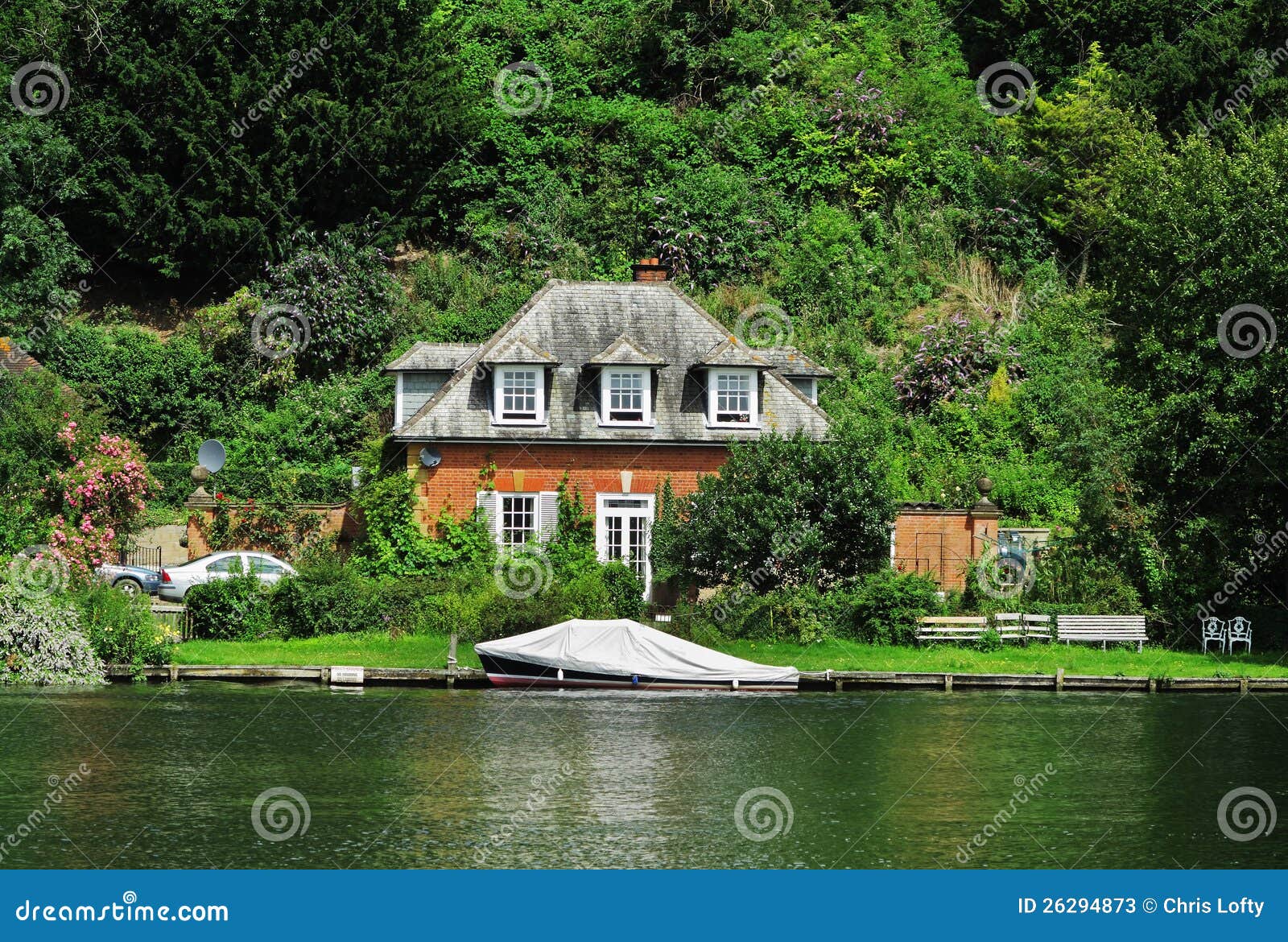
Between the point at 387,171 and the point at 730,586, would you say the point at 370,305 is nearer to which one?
the point at 387,171

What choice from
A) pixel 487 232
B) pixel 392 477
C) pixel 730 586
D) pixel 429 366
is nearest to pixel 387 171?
pixel 487 232

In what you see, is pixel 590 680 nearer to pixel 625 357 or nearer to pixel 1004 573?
pixel 625 357

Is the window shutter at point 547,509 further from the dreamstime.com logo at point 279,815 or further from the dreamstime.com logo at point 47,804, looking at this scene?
the dreamstime.com logo at point 279,815

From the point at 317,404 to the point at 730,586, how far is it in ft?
57.5

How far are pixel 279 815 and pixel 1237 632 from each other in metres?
24.1

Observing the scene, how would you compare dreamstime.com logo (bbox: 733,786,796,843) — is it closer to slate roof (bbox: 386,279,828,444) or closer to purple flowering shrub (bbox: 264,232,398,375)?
slate roof (bbox: 386,279,828,444)

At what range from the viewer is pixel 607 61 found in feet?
206

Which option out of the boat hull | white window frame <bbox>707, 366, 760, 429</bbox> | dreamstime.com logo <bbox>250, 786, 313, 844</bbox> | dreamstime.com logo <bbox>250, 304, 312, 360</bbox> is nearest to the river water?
dreamstime.com logo <bbox>250, 786, 313, 844</bbox>

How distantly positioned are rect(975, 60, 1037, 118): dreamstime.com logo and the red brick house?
23.9 m

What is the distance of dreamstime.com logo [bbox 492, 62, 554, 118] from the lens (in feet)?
200

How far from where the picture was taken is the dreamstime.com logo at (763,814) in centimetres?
2239

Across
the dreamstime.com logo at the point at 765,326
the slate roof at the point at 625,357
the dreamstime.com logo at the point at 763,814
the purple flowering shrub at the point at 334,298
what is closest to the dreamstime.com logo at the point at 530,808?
the dreamstime.com logo at the point at 763,814

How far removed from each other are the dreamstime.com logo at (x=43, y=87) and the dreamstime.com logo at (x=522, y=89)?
15.2m

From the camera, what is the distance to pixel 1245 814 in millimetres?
23578
